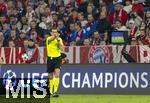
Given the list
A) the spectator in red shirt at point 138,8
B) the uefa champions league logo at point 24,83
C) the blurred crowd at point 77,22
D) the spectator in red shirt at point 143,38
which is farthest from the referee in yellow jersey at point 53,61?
the spectator in red shirt at point 138,8

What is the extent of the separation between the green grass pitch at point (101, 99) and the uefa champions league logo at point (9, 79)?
172cm

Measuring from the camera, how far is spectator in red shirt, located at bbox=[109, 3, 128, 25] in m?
21.6

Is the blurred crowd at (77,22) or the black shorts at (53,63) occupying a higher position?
the blurred crowd at (77,22)

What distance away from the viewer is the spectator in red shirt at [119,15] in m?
21.6

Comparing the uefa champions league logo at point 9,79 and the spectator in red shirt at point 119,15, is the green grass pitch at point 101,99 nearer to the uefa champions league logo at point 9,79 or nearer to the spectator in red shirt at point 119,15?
the uefa champions league logo at point 9,79

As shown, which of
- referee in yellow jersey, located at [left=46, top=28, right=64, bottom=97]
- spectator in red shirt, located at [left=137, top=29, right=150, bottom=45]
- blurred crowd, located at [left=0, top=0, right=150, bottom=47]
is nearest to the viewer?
referee in yellow jersey, located at [left=46, top=28, right=64, bottom=97]

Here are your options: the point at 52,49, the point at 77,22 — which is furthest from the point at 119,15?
the point at 52,49

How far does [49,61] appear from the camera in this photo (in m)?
18.8

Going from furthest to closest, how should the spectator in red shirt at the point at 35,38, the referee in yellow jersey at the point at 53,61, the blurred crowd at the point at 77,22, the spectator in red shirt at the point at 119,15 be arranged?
1. the spectator in red shirt at the point at 119,15
2. the spectator in red shirt at the point at 35,38
3. the blurred crowd at the point at 77,22
4. the referee in yellow jersey at the point at 53,61

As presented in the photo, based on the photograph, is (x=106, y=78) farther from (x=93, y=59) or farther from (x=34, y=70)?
(x=34, y=70)

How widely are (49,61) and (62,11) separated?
4.58 m

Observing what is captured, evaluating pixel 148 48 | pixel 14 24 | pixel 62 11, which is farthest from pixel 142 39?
pixel 14 24

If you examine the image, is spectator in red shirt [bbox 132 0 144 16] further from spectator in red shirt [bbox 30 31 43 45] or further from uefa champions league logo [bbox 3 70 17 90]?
uefa champions league logo [bbox 3 70 17 90]

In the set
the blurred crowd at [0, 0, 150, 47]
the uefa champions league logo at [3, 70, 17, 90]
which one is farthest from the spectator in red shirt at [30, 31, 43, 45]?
the uefa champions league logo at [3, 70, 17, 90]
